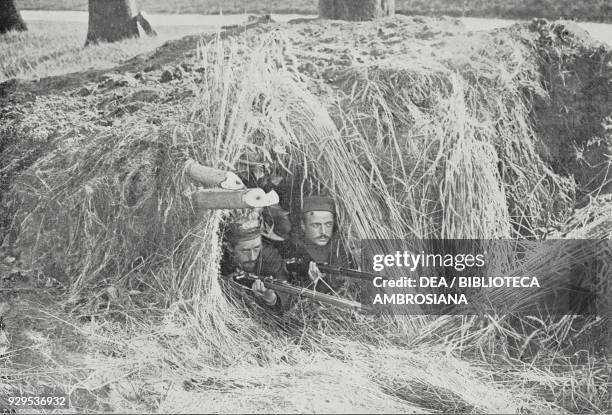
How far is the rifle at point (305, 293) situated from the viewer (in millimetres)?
3332

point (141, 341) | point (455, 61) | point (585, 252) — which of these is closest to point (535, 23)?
point (455, 61)

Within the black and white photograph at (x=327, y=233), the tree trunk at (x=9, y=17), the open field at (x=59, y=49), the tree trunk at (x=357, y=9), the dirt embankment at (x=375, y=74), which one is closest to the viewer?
the black and white photograph at (x=327, y=233)

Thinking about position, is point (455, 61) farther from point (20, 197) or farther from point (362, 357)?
point (20, 197)

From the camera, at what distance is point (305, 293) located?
→ 3406 millimetres

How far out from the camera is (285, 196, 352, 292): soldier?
347 centimetres

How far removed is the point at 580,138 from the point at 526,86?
0.38 meters

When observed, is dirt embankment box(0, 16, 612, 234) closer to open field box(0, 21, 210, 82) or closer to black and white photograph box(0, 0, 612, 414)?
black and white photograph box(0, 0, 612, 414)

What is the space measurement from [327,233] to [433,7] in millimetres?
1775

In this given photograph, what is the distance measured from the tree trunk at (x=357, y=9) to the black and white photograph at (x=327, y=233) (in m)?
0.55

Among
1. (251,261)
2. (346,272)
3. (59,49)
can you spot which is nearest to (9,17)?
(59,49)

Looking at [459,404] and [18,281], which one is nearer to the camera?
[459,404]

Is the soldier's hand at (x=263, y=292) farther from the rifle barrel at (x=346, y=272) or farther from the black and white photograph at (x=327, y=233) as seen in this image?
the rifle barrel at (x=346, y=272)

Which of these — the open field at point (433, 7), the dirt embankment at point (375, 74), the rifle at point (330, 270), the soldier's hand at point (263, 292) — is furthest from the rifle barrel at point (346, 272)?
the open field at point (433, 7)

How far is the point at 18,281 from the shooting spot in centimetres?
364
